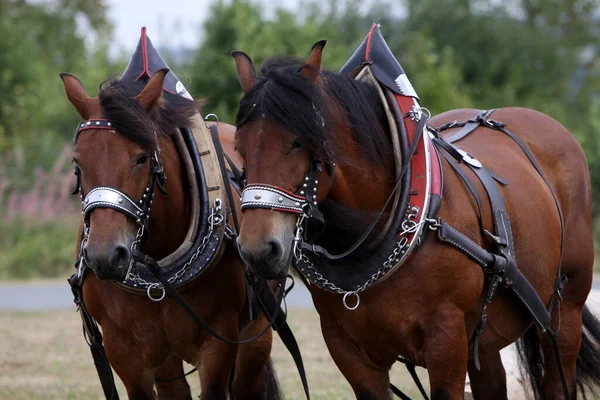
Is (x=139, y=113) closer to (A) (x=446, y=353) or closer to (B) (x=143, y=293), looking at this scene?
(B) (x=143, y=293)

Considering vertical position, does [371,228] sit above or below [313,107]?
below

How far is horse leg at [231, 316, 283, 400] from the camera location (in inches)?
194

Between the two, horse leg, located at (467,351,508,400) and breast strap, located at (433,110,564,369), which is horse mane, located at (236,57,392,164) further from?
horse leg, located at (467,351,508,400)

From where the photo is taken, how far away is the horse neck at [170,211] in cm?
413

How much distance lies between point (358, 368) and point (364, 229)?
1.99ft

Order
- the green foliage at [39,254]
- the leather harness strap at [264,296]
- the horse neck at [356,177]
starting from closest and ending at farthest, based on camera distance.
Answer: the horse neck at [356,177]
the leather harness strap at [264,296]
the green foliage at [39,254]

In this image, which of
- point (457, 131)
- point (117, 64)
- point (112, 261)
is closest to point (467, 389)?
point (457, 131)

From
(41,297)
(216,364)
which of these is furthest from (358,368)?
(41,297)

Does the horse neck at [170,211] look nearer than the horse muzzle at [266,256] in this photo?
No

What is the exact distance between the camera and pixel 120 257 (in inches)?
143

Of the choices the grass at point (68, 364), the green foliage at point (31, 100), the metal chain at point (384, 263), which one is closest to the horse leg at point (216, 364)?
the metal chain at point (384, 263)

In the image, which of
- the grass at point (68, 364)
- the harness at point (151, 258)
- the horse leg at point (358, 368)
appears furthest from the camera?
the grass at point (68, 364)

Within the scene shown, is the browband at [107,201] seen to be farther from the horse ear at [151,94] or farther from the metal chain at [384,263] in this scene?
the metal chain at [384,263]

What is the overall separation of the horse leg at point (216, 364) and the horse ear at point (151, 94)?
42.2 inches
